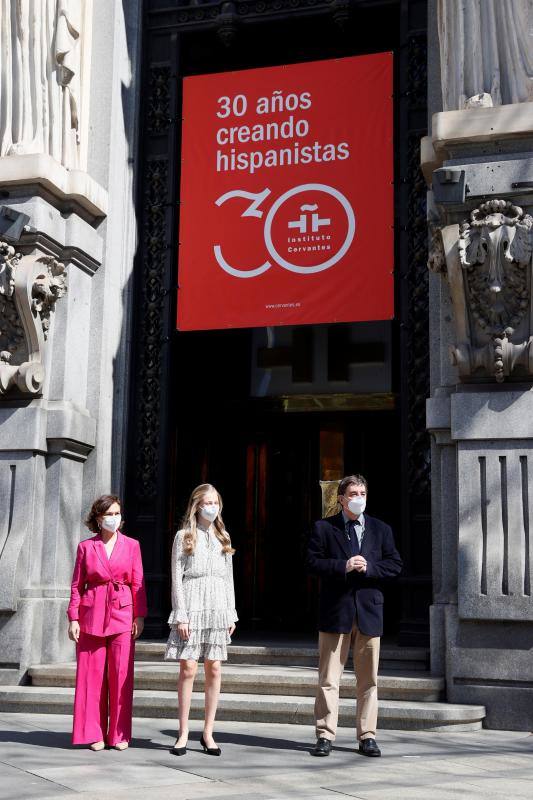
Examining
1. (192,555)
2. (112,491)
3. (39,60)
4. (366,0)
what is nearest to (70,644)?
(112,491)

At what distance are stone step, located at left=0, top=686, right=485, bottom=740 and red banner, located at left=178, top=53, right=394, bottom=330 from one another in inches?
170

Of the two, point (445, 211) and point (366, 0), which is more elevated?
point (366, 0)

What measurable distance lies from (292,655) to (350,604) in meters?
3.16

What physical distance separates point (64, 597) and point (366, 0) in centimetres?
772

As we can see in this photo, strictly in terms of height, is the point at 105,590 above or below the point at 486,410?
below

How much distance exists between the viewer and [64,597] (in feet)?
35.3

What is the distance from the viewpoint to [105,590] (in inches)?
311

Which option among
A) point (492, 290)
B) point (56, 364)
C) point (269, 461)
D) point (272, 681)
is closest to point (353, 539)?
point (272, 681)

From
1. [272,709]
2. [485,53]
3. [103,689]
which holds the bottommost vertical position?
[272,709]

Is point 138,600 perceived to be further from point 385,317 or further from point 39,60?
point 39,60

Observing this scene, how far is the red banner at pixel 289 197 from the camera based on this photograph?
11594 millimetres

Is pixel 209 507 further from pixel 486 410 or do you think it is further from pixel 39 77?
pixel 39 77

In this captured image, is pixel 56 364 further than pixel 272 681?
Yes

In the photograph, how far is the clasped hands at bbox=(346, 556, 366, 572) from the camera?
7453 mm
